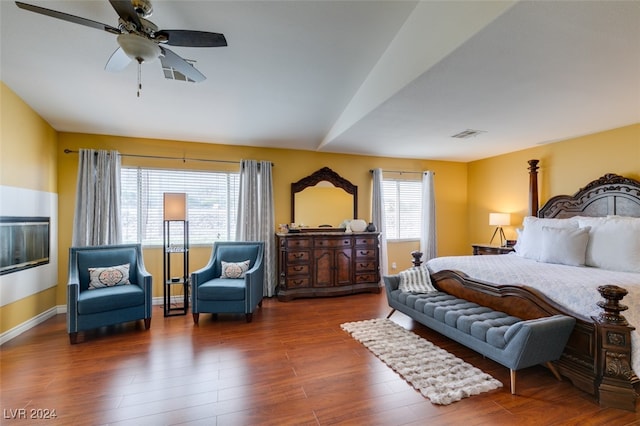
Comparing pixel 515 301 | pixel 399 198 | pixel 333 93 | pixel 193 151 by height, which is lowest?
pixel 515 301

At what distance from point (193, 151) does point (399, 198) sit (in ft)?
12.8

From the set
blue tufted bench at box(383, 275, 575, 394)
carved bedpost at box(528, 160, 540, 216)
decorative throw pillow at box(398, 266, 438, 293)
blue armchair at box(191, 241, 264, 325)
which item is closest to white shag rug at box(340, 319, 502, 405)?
blue tufted bench at box(383, 275, 575, 394)

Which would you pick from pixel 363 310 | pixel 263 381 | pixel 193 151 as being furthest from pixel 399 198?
pixel 263 381

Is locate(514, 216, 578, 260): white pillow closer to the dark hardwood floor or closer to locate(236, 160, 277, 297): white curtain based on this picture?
the dark hardwood floor

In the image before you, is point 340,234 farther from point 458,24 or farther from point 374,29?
point 458,24

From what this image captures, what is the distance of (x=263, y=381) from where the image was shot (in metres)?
2.43

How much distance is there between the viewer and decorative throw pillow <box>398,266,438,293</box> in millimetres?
3662

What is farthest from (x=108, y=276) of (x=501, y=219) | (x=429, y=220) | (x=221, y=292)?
(x=501, y=219)

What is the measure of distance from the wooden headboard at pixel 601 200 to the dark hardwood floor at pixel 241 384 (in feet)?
8.24

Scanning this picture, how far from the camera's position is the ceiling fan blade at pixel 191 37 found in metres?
1.93

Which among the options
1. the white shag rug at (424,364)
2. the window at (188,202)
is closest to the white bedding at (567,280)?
the white shag rug at (424,364)

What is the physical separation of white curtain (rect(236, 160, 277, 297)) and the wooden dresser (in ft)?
0.59

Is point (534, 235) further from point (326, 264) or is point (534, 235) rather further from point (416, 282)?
point (326, 264)

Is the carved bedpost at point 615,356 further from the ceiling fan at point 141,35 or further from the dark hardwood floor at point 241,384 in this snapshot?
the ceiling fan at point 141,35
